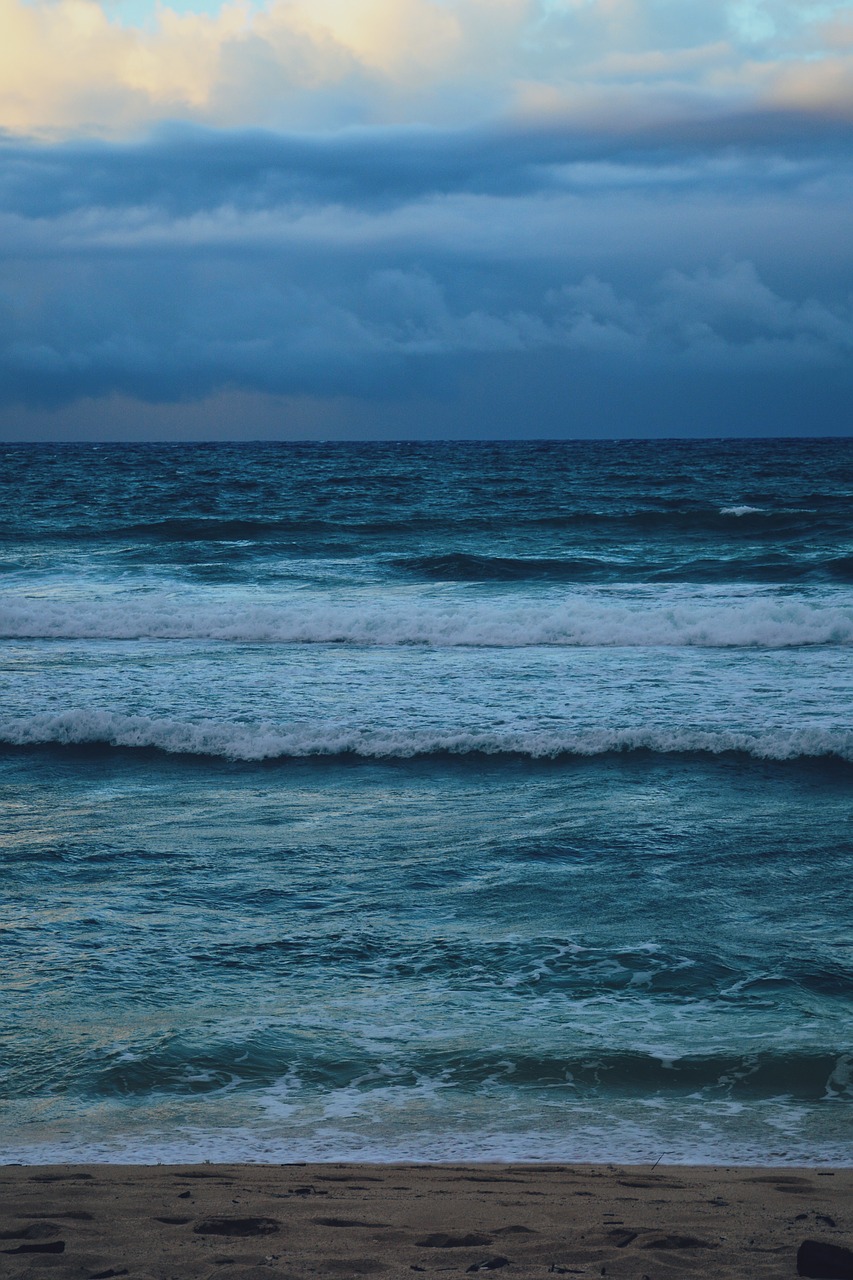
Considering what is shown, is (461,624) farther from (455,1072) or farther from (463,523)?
(463,523)

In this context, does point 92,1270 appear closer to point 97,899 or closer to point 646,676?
point 97,899

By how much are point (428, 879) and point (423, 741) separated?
3.76m

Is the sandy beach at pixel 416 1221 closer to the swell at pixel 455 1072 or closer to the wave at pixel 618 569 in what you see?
the swell at pixel 455 1072

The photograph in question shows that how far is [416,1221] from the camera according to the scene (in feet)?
12.1

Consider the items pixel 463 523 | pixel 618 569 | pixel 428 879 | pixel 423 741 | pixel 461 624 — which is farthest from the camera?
pixel 463 523

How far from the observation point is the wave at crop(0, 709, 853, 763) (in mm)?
11117

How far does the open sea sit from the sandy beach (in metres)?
0.30

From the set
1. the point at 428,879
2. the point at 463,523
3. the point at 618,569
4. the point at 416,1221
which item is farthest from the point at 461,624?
the point at 463,523

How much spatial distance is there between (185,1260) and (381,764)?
7.65 meters

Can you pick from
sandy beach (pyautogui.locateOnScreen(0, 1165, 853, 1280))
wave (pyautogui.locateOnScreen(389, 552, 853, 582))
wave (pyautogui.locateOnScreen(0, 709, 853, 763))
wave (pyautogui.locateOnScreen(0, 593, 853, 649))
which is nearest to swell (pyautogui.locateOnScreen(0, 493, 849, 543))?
wave (pyautogui.locateOnScreen(389, 552, 853, 582))

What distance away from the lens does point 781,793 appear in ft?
32.7

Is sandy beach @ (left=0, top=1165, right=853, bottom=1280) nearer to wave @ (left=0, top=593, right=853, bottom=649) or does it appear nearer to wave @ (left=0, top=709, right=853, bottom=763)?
wave @ (left=0, top=709, right=853, bottom=763)

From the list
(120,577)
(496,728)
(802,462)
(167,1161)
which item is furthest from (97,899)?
(802,462)

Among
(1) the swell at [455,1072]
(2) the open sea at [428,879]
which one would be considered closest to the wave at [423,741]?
(2) the open sea at [428,879]
